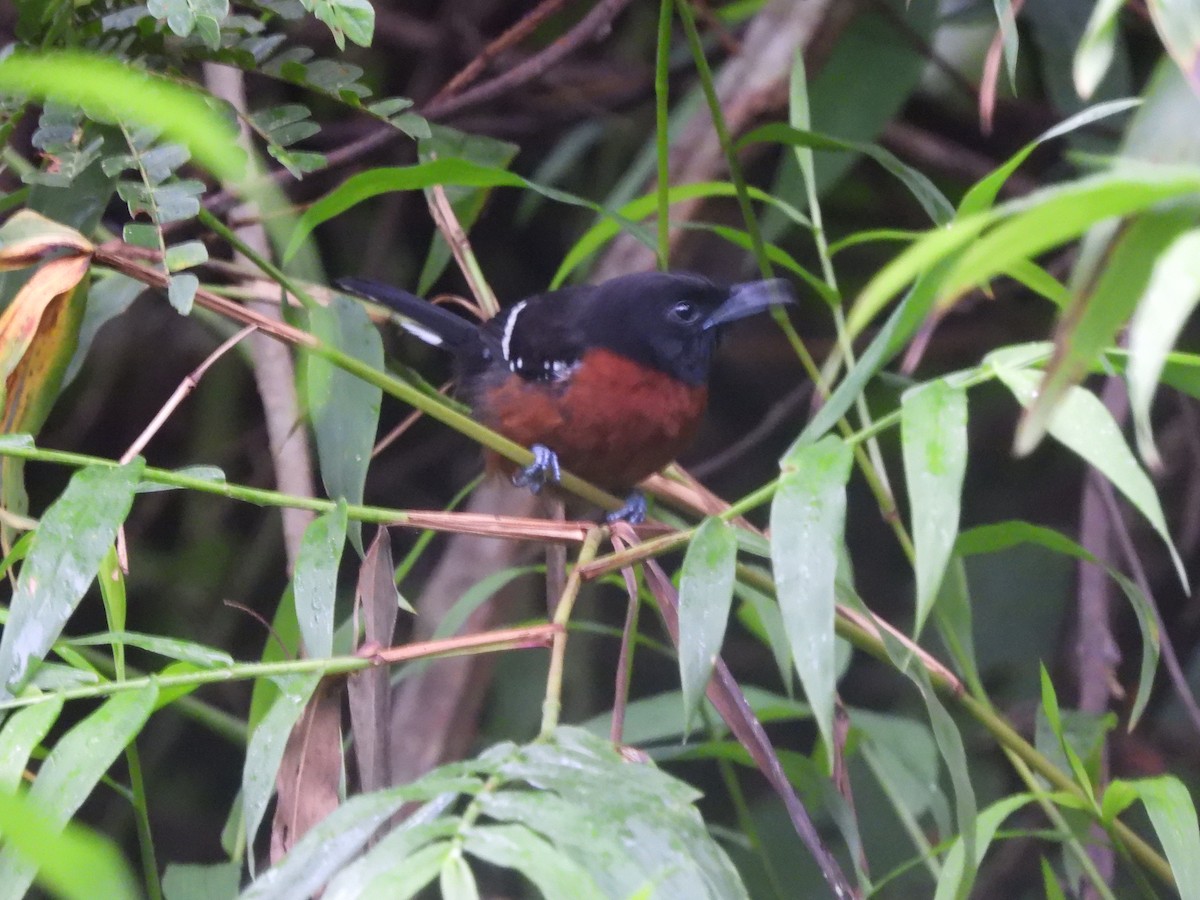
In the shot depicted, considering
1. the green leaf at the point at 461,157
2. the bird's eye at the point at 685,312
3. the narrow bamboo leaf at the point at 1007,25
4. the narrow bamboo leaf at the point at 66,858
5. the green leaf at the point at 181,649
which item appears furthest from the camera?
the bird's eye at the point at 685,312

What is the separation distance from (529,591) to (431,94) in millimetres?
1010

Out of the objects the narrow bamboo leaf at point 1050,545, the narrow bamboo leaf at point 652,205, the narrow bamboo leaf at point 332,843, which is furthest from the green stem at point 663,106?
the narrow bamboo leaf at point 332,843

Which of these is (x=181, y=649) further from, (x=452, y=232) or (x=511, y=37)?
(x=511, y=37)

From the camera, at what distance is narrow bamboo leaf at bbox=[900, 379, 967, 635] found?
82 cm

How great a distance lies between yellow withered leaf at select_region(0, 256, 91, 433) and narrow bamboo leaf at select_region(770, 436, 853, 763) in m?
0.63

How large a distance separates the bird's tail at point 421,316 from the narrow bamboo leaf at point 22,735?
1.10m

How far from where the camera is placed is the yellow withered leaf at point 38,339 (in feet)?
3.65

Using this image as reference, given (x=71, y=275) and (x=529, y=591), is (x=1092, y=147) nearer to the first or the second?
(x=529, y=591)

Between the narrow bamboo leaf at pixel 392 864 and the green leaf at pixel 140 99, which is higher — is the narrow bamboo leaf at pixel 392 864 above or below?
below

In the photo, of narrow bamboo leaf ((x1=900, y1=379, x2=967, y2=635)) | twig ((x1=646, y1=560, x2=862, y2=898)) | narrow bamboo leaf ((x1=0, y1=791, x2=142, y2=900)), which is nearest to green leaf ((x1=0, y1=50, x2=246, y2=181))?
narrow bamboo leaf ((x1=0, y1=791, x2=142, y2=900))

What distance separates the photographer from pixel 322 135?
2607mm

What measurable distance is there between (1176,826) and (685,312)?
3.90 ft

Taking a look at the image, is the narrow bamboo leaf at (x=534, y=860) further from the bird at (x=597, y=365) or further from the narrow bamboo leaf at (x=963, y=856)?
the bird at (x=597, y=365)

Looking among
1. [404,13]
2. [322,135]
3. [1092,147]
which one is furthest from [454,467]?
[1092,147]
